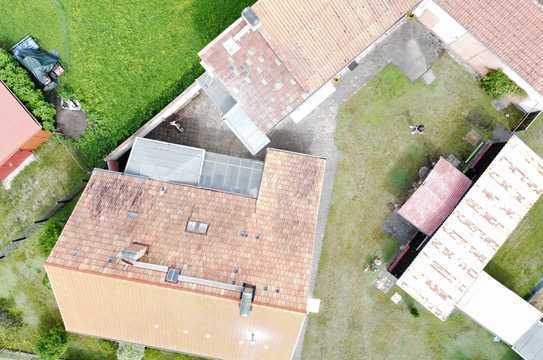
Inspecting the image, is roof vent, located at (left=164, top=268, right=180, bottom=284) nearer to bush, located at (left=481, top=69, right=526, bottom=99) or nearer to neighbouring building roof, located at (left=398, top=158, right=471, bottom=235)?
neighbouring building roof, located at (left=398, top=158, right=471, bottom=235)

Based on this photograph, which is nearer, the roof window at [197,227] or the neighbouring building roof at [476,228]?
the roof window at [197,227]

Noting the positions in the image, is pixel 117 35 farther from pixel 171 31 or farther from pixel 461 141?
pixel 461 141

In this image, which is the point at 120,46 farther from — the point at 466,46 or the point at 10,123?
the point at 466,46

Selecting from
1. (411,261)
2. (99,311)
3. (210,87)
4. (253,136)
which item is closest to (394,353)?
(411,261)

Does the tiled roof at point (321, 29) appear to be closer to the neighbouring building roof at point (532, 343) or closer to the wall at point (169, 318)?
the wall at point (169, 318)

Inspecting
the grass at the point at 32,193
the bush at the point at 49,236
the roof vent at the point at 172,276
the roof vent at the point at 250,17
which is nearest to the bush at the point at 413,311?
the roof vent at the point at 172,276

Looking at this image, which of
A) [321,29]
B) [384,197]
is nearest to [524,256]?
[384,197]
